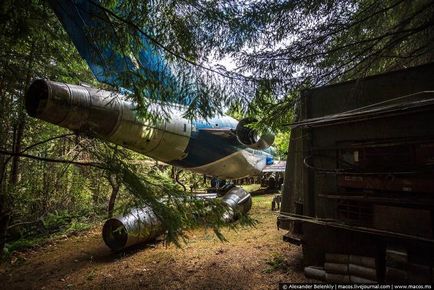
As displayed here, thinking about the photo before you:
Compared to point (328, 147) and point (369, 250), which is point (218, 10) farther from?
point (369, 250)

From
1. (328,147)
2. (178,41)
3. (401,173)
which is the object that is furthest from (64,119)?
(401,173)

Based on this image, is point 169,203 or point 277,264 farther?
point 277,264

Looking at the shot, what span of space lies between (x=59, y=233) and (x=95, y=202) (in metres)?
2.54

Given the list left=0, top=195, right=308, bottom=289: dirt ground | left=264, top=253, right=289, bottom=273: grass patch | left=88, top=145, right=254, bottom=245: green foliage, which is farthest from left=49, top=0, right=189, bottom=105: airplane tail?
left=264, top=253, right=289, bottom=273: grass patch

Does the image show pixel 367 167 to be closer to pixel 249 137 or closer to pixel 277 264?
pixel 277 264

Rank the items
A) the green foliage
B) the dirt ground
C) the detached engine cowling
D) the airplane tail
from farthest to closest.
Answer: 1. the detached engine cowling
2. the dirt ground
3. the green foliage
4. the airplane tail

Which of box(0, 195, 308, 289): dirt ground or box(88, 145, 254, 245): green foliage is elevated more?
box(88, 145, 254, 245): green foliage

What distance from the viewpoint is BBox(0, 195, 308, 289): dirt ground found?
176 inches

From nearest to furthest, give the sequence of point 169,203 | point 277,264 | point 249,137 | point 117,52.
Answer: point 117,52 < point 169,203 < point 277,264 < point 249,137

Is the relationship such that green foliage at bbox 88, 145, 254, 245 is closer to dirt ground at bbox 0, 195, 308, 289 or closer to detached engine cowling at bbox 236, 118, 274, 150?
dirt ground at bbox 0, 195, 308, 289

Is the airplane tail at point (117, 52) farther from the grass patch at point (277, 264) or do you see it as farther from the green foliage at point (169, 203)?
the grass patch at point (277, 264)

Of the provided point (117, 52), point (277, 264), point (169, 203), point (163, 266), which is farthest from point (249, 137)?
point (117, 52)

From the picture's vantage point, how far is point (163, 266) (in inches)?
203

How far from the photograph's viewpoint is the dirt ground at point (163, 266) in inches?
176
